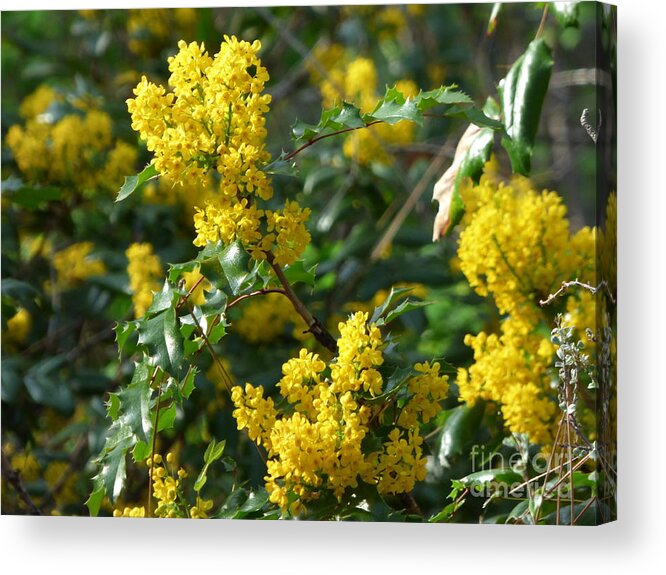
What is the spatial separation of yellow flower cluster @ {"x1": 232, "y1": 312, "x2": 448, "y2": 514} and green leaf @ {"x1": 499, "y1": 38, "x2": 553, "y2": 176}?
40cm

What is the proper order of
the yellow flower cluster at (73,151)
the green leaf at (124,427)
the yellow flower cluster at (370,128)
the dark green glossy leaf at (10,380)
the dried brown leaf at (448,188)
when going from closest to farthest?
the green leaf at (124,427) → the dried brown leaf at (448,188) → the dark green glossy leaf at (10,380) → the yellow flower cluster at (73,151) → the yellow flower cluster at (370,128)

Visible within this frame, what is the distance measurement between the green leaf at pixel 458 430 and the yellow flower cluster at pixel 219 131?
0.49 m

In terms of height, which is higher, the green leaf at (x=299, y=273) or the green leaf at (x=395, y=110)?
the green leaf at (x=395, y=110)

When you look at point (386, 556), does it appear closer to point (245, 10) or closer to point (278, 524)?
point (278, 524)

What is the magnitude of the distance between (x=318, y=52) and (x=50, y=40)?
636mm

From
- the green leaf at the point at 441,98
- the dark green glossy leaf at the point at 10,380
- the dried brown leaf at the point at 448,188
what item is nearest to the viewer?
the green leaf at the point at 441,98

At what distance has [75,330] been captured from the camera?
2504mm

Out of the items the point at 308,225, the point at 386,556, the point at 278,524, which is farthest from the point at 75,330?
the point at 386,556

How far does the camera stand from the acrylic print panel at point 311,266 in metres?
1.66

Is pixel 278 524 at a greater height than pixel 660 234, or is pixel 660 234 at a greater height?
pixel 660 234

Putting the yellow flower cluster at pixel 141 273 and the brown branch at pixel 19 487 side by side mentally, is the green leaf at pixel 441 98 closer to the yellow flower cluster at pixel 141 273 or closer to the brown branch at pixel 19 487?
the yellow flower cluster at pixel 141 273

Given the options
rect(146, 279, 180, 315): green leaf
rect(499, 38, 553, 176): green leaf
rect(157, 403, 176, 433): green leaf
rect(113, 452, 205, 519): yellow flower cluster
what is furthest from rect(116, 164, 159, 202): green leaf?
rect(499, 38, 553, 176): green leaf

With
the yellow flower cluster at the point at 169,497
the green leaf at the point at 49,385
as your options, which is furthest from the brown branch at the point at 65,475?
the yellow flower cluster at the point at 169,497

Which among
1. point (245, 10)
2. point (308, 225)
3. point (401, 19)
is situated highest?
point (401, 19)
